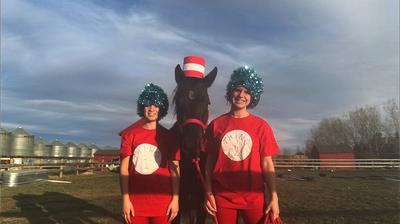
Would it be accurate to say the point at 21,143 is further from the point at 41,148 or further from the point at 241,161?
the point at 241,161

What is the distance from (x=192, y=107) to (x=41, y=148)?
140 feet

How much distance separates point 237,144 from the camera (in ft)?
9.10

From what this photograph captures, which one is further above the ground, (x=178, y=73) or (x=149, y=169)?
(x=178, y=73)

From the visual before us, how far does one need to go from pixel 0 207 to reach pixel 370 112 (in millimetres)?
62213

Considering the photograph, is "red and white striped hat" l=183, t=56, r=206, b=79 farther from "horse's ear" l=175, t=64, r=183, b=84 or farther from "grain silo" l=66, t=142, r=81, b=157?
"grain silo" l=66, t=142, r=81, b=157

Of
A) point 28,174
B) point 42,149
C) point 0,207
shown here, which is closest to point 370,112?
point 42,149

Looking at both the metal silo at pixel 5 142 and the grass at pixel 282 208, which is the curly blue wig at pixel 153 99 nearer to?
the grass at pixel 282 208

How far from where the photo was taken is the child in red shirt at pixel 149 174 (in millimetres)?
2910

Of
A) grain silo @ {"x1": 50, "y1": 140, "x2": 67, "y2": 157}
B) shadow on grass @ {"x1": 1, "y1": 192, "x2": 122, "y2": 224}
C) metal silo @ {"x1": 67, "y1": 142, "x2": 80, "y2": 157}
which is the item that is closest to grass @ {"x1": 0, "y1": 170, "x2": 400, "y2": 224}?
shadow on grass @ {"x1": 1, "y1": 192, "x2": 122, "y2": 224}

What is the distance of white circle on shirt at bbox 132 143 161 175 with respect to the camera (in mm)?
2987

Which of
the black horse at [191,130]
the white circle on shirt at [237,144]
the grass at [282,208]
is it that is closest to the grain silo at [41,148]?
the grass at [282,208]

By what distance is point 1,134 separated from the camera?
32562 mm

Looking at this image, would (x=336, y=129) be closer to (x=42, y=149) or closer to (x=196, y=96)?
(x=42, y=149)

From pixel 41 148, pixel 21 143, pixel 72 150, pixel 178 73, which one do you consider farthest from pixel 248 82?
pixel 72 150
